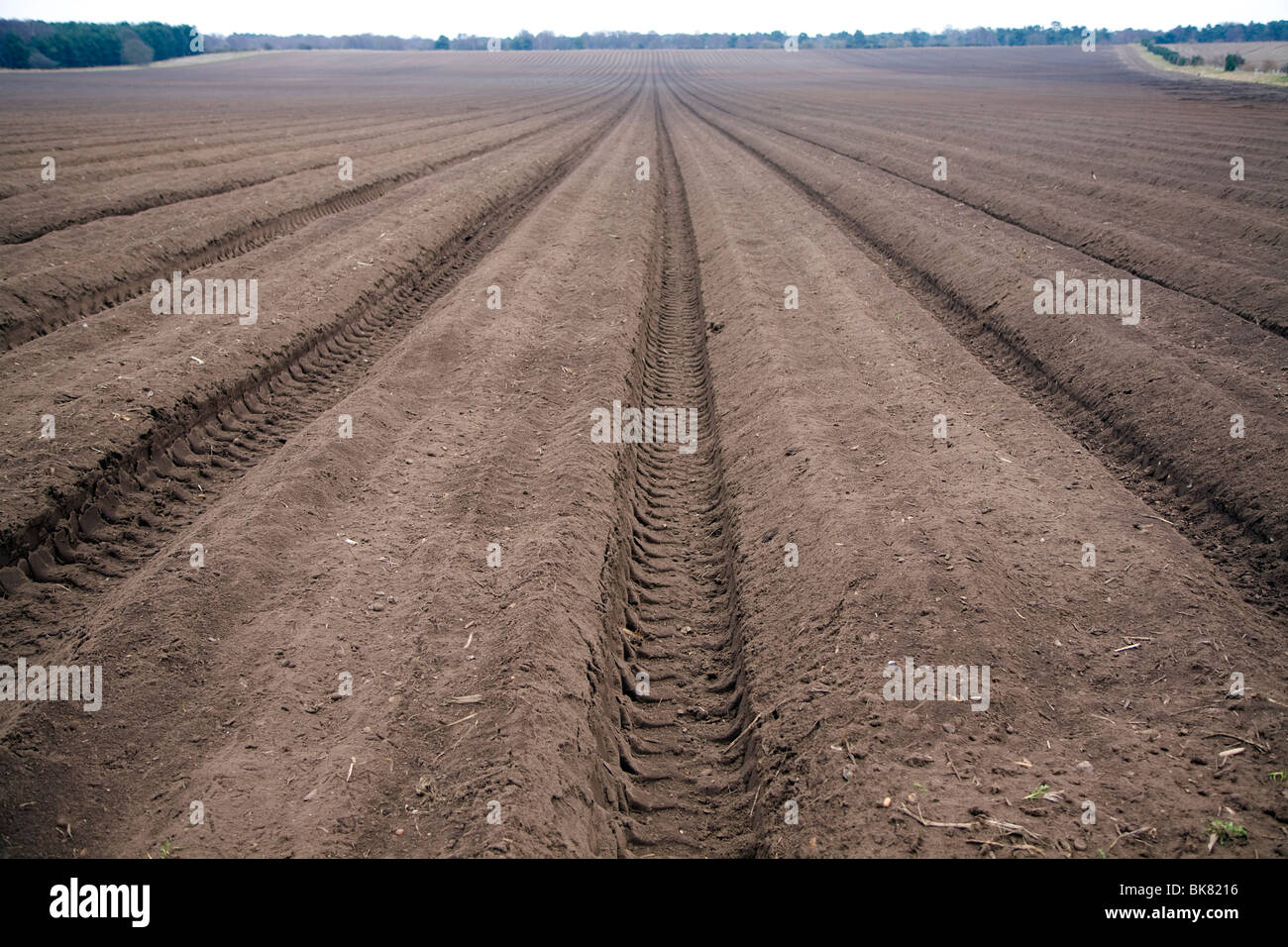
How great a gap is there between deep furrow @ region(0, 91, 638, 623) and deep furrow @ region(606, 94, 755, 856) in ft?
11.5

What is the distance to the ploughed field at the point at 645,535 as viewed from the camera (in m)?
3.74

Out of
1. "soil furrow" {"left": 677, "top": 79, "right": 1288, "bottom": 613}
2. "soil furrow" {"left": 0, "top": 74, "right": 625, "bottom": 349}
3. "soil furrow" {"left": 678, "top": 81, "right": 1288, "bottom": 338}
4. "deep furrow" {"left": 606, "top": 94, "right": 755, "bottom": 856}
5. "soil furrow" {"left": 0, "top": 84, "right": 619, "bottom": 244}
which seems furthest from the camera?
"soil furrow" {"left": 0, "top": 84, "right": 619, "bottom": 244}

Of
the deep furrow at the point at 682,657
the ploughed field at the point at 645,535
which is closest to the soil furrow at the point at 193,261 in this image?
the ploughed field at the point at 645,535

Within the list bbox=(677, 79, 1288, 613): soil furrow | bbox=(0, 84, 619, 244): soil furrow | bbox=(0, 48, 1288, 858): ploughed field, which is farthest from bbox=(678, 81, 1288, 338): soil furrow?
A: bbox=(0, 84, 619, 244): soil furrow

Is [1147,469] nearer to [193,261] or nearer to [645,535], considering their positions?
[645,535]

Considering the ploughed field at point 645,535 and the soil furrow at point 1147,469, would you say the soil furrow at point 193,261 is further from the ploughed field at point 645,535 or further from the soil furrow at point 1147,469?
the soil furrow at point 1147,469

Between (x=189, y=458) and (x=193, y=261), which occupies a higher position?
(x=193, y=261)

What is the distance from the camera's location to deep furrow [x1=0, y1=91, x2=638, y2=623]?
5641mm

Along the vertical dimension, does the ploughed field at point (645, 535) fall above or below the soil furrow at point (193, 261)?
below

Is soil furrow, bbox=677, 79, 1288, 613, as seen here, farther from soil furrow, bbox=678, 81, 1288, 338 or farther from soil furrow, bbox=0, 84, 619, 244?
soil furrow, bbox=0, 84, 619, 244

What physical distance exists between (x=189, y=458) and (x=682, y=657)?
16.2 ft

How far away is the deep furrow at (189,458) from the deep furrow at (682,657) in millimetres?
3504

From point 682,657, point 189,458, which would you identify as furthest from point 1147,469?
point 189,458

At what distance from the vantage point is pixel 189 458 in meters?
7.11
